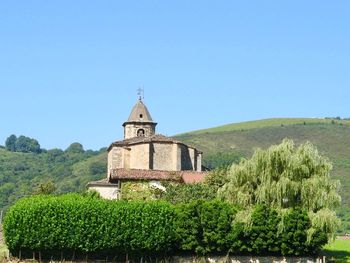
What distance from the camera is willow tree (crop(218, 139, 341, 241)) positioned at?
158 feet

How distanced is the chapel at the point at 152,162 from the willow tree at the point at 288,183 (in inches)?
536

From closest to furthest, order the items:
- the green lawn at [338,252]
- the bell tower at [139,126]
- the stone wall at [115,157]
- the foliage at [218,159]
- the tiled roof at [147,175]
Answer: the green lawn at [338,252]
the tiled roof at [147,175]
the stone wall at [115,157]
the bell tower at [139,126]
the foliage at [218,159]

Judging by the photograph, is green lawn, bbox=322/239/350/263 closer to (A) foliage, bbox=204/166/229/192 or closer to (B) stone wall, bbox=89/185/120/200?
(A) foliage, bbox=204/166/229/192

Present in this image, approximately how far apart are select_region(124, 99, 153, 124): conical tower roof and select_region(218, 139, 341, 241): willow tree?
1666 inches

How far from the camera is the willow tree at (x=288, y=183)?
4806 centimetres

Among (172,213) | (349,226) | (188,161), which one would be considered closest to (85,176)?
(349,226)

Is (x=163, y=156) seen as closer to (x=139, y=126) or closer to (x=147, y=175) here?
(x=147, y=175)

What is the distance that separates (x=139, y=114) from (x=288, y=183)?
151 feet

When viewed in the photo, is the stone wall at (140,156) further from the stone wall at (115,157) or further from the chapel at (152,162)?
the stone wall at (115,157)

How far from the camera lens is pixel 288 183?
48.1 m

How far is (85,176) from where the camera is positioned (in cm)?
18325

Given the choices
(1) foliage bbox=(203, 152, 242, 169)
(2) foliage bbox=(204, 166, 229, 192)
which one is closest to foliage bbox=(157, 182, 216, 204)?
(2) foliage bbox=(204, 166, 229, 192)

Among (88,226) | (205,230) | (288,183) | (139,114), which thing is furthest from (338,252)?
(139,114)

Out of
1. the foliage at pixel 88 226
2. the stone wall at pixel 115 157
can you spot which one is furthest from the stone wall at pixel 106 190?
the foliage at pixel 88 226
